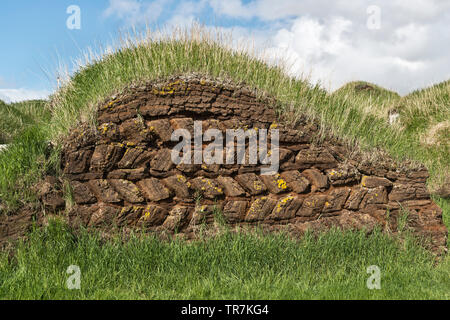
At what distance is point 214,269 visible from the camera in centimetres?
Result: 441

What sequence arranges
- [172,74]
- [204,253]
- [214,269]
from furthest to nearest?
[172,74], [204,253], [214,269]

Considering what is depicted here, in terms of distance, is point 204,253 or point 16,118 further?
point 16,118

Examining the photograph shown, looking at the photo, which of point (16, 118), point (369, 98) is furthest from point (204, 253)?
point (16, 118)

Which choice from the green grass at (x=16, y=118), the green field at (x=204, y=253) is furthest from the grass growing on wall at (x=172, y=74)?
the green grass at (x=16, y=118)

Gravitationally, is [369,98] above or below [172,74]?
above

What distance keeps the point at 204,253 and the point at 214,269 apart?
27 cm

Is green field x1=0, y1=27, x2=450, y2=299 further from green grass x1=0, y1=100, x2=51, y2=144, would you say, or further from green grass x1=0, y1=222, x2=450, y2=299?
green grass x1=0, y1=100, x2=51, y2=144

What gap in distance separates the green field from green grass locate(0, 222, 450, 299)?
0.01 metres

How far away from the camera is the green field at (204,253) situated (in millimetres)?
4090

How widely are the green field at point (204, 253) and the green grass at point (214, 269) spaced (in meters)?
0.01

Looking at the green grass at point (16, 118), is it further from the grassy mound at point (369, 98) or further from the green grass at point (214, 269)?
the grassy mound at point (369, 98)

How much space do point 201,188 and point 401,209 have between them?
3.37 meters

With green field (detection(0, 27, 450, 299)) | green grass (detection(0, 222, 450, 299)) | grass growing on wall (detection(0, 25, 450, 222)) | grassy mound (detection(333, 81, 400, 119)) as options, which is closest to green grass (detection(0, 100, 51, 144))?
grass growing on wall (detection(0, 25, 450, 222))

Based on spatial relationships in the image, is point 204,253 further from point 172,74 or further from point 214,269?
point 172,74
